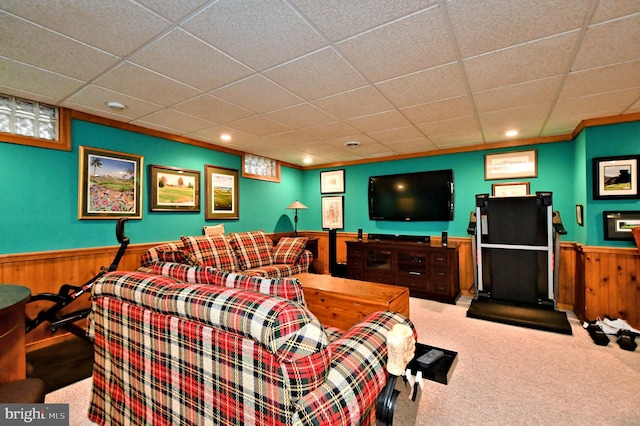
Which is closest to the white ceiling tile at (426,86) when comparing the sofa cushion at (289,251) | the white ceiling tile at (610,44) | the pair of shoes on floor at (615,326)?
the white ceiling tile at (610,44)

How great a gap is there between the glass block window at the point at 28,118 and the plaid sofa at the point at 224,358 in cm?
230

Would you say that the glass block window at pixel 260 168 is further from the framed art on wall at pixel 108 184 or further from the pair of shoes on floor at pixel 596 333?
the pair of shoes on floor at pixel 596 333

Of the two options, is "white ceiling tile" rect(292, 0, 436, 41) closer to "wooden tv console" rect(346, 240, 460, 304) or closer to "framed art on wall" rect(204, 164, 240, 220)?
"framed art on wall" rect(204, 164, 240, 220)

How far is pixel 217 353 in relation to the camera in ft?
3.72

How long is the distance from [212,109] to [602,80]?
346 centimetres

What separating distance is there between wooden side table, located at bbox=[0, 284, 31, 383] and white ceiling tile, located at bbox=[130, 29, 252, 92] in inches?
63.9

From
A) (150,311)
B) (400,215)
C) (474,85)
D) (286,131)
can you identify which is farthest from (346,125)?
(150,311)

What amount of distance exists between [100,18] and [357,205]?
4.77 meters

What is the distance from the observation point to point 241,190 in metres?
4.97

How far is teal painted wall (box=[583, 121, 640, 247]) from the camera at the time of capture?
10.3 feet

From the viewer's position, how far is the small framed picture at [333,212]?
598cm

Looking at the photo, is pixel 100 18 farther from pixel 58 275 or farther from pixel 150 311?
pixel 58 275

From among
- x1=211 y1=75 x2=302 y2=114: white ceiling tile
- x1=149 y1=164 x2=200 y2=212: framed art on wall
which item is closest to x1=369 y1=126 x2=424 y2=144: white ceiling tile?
x1=211 y1=75 x2=302 y2=114: white ceiling tile

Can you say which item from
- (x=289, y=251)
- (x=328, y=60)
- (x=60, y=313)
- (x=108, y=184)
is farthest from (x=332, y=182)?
(x=60, y=313)
